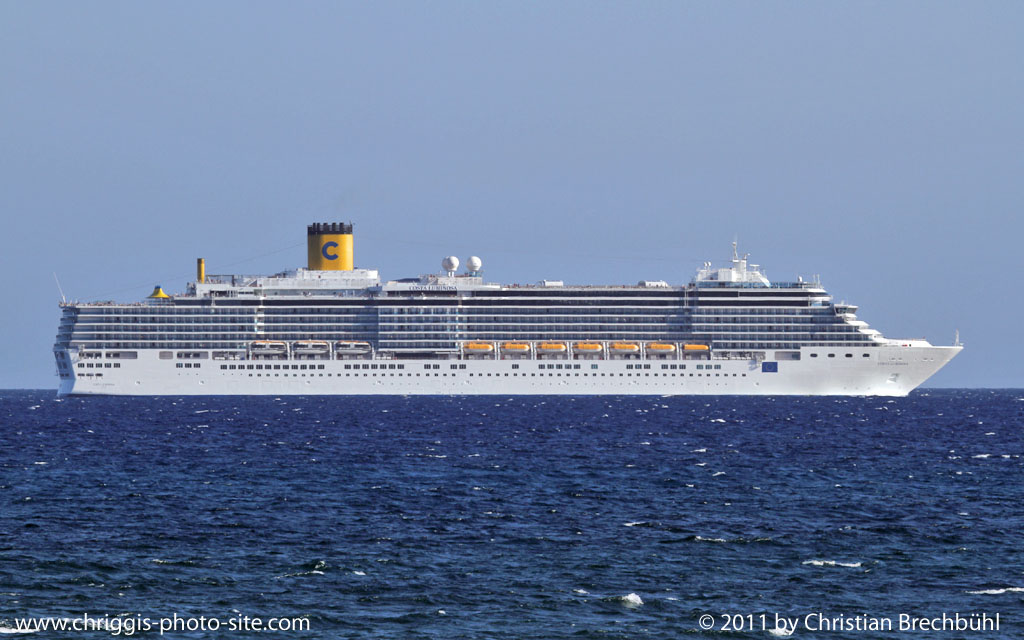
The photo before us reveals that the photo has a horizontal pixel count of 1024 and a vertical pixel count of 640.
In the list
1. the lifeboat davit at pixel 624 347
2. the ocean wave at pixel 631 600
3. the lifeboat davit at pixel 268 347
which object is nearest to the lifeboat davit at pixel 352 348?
the lifeboat davit at pixel 268 347

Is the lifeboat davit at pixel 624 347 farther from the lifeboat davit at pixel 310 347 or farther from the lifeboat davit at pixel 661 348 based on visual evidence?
the lifeboat davit at pixel 310 347

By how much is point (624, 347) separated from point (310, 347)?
85.8 ft

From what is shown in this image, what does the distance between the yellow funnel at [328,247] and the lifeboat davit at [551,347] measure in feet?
68.2

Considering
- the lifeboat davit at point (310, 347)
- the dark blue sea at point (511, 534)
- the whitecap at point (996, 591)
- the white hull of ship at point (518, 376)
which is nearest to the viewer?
the dark blue sea at point (511, 534)

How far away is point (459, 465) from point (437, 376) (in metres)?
65.4

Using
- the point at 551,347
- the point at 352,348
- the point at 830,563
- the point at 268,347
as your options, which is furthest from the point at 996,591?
the point at 268,347

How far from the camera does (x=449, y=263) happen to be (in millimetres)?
124688

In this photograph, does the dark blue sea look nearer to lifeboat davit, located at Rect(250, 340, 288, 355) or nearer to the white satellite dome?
lifeboat davit, located at Rect(250, 340, 288, 355)

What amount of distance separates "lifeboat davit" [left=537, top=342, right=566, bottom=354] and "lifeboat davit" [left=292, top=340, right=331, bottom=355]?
1775 centimetres

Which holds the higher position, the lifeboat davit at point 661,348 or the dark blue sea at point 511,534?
the lifeboat davit at point 661,348

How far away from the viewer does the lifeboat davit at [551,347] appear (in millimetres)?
116375

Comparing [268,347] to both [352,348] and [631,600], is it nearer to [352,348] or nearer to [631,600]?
[352,348]

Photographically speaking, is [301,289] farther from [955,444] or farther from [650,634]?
[650,634]

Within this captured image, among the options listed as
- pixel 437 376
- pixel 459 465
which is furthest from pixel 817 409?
pixel 459 465
